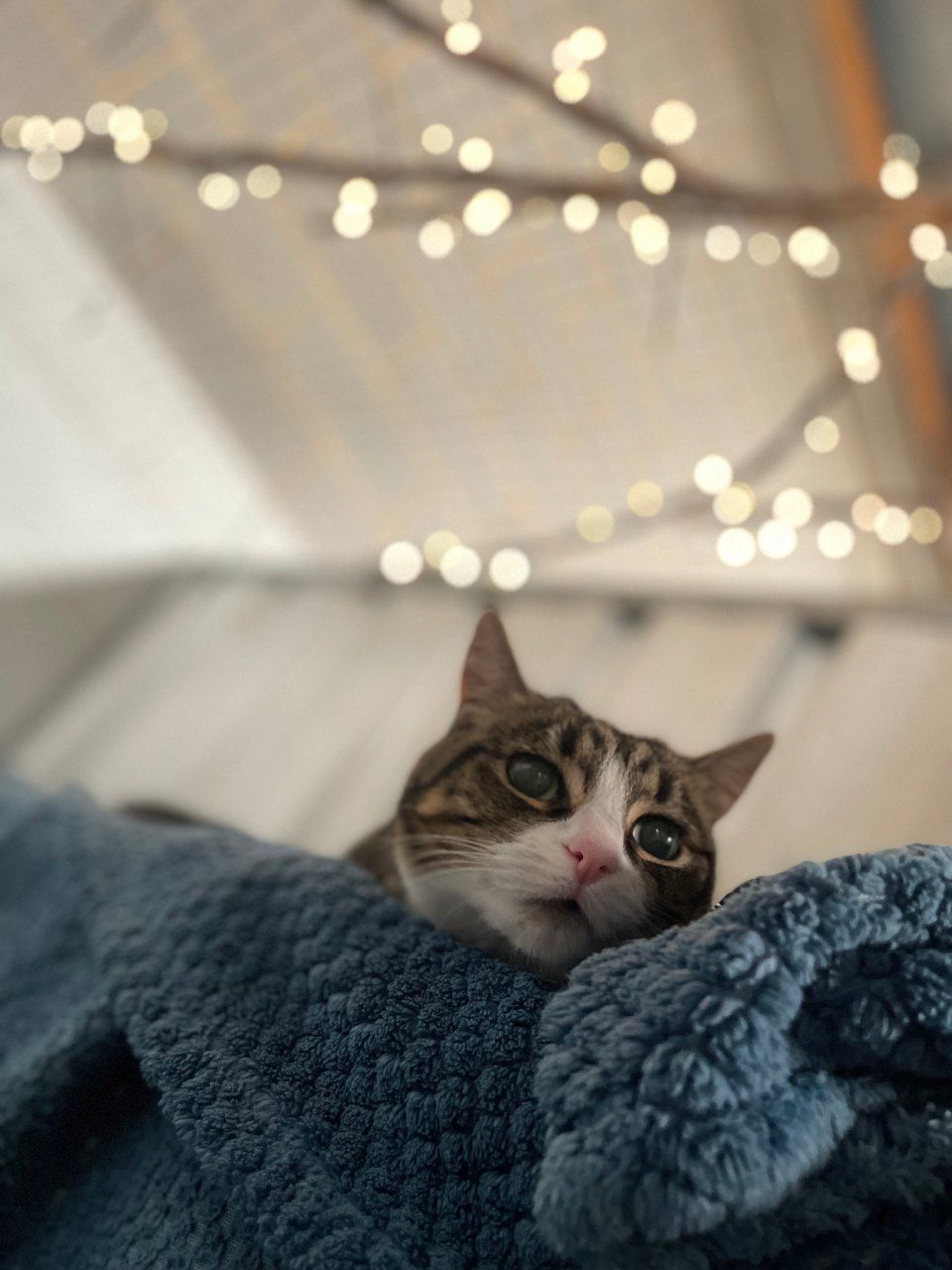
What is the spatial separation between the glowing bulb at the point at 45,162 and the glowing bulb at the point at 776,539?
748 mm

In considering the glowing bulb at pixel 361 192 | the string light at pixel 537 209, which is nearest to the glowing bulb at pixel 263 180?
the glowing bulb at pixel 361 192

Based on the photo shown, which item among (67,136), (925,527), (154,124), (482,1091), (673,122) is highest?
(673,122)

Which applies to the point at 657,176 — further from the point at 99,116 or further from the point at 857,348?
the point at 99,116

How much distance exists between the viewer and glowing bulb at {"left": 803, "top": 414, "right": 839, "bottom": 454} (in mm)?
1071

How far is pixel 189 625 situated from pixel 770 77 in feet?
3.47

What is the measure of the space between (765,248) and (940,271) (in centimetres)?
19

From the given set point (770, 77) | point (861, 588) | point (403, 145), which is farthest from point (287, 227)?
point (861, 588)

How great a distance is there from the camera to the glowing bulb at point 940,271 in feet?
2.85

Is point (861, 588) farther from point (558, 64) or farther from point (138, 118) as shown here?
point (138, 118)

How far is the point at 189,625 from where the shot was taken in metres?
1.37

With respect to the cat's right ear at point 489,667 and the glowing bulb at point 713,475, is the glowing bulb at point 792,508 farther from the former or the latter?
the cat's right ear at point 489,667

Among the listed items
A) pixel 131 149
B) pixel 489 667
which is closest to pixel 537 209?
pixel 131 149

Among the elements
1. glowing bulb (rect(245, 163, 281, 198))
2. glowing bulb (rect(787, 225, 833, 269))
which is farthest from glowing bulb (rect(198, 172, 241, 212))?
glowing bulb (rect(787, 225, 833, 269))

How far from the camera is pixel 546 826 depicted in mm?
461
